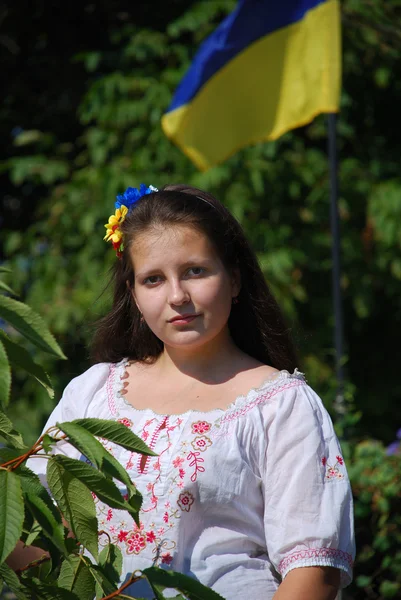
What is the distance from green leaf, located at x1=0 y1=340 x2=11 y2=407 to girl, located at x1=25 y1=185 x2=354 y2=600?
546mm

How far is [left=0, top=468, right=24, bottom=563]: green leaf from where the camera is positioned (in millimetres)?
1076

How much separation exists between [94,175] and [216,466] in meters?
3.48

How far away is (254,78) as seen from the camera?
4383mm

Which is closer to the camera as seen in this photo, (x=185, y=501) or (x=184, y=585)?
(x=184, y=585)

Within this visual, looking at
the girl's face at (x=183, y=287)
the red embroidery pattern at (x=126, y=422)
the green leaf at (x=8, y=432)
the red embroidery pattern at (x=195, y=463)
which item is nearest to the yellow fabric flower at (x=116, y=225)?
the girl's face at (x=183, y=287)

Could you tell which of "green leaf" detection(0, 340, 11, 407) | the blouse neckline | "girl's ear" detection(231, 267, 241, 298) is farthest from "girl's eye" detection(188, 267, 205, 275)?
"green leaf" detection(0, 340, 11, 407)

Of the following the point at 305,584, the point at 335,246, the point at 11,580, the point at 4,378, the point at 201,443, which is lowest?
the point at 305,584

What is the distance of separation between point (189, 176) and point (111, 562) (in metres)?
3.53

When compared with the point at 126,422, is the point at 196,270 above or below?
above

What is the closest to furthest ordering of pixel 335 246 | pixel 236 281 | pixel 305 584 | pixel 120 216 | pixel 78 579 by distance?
1. pixel 78 579
2. pixel 305 584
3. pixel 236 281
4. pixel 120 216
5. pixel 335 246

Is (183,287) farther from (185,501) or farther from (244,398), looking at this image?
(185,501)

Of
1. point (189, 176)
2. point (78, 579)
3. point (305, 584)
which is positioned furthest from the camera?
→ point (189, 176)

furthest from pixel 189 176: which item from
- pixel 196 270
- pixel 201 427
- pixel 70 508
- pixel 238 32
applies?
pixel 70 508

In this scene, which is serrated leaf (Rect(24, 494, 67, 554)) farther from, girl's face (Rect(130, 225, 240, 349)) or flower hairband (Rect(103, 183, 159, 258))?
flower hairband (Rect(103, 183, 159, 258))
